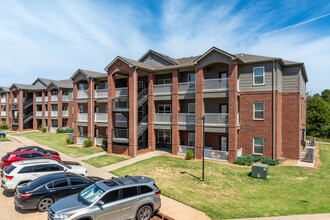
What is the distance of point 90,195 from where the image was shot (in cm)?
873

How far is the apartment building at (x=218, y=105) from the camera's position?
65.5 ft

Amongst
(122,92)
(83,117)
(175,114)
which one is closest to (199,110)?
(175,114)

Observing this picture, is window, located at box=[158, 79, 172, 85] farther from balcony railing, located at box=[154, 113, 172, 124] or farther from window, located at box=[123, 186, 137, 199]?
window, located at box=[123, 186, 137, 199]

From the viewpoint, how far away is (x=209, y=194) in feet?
41.5

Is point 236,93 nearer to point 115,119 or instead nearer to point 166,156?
point 166,156

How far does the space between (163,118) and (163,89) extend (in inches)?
132

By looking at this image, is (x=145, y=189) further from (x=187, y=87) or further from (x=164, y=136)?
(x=164, y=136)

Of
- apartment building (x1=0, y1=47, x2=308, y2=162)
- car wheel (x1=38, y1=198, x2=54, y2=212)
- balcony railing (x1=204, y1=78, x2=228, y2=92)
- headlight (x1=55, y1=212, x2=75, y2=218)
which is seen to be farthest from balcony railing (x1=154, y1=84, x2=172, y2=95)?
headlight (x1=55, y1=212, x2=75, y2=218)

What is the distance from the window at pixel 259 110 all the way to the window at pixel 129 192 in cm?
1584

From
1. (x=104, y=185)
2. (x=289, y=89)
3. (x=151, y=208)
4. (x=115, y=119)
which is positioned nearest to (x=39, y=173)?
(x=104, y=185)

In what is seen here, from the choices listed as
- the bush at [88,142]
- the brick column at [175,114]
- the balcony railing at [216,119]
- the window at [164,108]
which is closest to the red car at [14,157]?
the bush at [88,142]

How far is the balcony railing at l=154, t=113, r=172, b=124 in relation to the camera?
23.6 metres

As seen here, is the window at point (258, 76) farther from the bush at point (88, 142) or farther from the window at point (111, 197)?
the bush at point (88, 142)

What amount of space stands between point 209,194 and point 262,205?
9.65 ft
